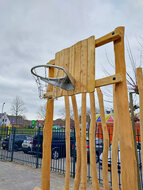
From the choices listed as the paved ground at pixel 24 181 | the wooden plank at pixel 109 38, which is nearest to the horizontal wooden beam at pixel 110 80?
the wooden plank at pixel 109 38

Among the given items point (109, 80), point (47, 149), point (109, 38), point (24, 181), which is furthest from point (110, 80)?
point (24, 181)

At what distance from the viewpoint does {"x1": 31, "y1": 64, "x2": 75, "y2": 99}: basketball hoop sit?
1796 millimetres

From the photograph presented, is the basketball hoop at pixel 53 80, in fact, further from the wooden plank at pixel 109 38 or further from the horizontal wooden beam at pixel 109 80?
the wooden plank at pixel 109 38

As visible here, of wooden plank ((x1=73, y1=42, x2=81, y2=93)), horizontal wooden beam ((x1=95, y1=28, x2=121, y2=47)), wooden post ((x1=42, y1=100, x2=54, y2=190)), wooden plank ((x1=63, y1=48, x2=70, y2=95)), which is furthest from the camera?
wooden post ((x1=42, y1=100, x2=54, y2=190))

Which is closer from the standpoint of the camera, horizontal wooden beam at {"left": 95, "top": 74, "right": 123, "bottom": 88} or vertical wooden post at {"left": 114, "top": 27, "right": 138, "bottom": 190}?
vertical wooden post at {"left": 114, "top": 27, "right": 138, "bottom": 190}

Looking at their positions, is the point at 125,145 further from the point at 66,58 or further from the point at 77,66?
the point at 66,58

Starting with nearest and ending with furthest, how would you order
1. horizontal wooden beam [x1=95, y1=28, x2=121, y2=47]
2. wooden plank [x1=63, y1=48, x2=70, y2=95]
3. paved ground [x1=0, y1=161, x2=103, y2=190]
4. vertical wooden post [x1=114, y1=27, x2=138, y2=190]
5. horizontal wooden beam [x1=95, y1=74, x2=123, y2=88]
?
1. vertical wooden post [x1=114, y1=27, x2=138, y2=190]
2. horizontal wooden beam [x1=95, y1=74, x2=123, y2=88]
3. horizontal wooden beam [x1=95, y1=28, x2=121, y2=47]
4. wooden plank [x1=63, y1=48, x2=70, y2=95]
5. paved ground [x1=0, y1=161, x2=103, y2=190]

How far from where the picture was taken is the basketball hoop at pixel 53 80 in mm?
1796

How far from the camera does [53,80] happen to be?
6.21 ft

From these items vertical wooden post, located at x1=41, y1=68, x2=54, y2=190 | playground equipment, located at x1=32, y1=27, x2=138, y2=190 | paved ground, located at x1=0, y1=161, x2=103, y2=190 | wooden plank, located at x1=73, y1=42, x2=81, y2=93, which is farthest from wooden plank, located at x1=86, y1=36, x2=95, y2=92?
paved ground, located at x1=0, y1=161, x2=103, y2=190

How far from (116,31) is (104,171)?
71.1 inches

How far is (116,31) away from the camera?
1.63 m

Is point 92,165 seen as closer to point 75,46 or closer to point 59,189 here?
point 75,46

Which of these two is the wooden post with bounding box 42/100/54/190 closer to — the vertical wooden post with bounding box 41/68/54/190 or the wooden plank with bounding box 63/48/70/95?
the vertical wooden post with bounding box 41/68/54/190
